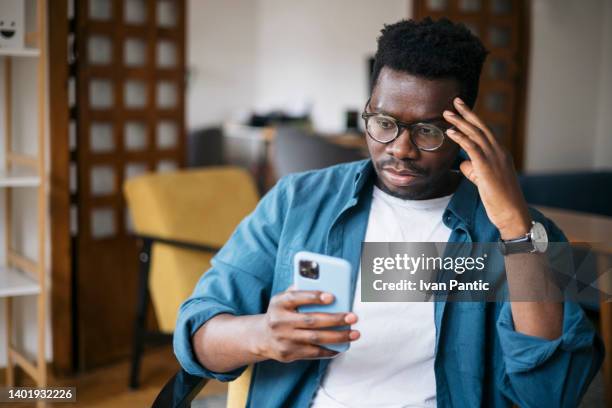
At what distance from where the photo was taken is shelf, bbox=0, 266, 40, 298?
96.6 inches

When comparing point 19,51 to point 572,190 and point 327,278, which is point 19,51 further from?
point 572,190

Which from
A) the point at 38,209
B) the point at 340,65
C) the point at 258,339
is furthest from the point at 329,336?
the point at 340,65

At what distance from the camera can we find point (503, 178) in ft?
3.50

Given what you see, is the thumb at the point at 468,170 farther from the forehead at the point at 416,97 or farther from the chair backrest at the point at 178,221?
the chair backrest at the point at 178,221

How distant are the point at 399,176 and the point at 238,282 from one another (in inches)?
13.5

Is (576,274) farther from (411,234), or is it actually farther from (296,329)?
(296,329)

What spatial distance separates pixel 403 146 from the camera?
1.15 m

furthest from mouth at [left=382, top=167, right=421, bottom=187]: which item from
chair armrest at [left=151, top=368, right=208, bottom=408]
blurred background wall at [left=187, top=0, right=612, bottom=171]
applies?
blurred background wall at [left=187, top=0, right=612, bottom=171]

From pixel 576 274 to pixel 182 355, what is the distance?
2.22 feet

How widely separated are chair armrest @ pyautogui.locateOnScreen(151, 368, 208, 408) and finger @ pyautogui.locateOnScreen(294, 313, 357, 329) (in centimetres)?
33

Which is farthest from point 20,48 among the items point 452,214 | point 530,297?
point 530,297

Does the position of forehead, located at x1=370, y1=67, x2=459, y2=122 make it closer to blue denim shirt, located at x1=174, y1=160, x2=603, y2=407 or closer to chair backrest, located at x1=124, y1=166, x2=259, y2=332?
blue denim shirt, located at x1=174, y1=160, x2=603, y2=407

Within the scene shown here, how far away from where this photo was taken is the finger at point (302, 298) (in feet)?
3.13

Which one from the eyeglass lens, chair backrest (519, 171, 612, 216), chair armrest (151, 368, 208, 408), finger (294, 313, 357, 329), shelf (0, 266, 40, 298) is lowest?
shelf (0, 266, 40, 298)
